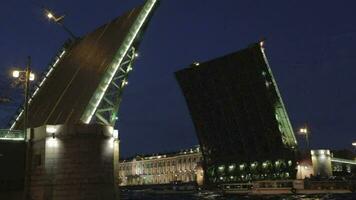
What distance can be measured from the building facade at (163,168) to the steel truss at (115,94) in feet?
256

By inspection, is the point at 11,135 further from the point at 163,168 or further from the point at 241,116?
the point at 163,168

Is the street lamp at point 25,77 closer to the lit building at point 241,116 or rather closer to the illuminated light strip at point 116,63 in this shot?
the illuminated light strip at point 116,63

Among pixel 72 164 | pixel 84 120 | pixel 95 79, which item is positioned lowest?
pixel 72 164

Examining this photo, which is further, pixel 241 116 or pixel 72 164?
pixel 241 116

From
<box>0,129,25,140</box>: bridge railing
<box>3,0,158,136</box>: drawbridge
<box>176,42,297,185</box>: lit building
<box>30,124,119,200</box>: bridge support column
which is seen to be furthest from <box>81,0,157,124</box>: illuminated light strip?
<box>176,42,297,185</box>: lit building

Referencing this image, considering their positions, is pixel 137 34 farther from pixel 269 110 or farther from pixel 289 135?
pixel 289 135

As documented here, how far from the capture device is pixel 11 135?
77.3 ft

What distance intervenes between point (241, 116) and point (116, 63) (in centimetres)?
2521

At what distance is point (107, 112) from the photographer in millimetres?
27984

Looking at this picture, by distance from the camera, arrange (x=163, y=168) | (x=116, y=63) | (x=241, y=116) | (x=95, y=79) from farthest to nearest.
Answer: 1. (x=163, y=168)
2. (x=241, y=116)
3. (x=116, y=63)
4. (x=95, y=79)

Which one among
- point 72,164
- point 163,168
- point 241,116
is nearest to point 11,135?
point 72,164

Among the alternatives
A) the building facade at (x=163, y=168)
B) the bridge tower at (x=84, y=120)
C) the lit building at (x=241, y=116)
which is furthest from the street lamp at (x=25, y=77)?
the building facade at (x=163, y=168)

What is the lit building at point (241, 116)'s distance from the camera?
44.3m

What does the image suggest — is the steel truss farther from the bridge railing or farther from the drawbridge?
the bridge railing
